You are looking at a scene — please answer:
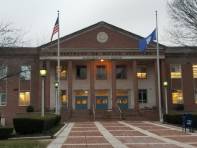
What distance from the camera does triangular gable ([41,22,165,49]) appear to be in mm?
53000

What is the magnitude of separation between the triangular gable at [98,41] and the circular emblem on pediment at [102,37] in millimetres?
151

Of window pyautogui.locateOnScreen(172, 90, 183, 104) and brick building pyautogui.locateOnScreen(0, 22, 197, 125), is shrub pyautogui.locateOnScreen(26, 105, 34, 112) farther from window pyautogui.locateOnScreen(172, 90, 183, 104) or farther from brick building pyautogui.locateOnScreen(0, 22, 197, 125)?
window pyautogui.locateOnScreen(172, 90, 183, 104)

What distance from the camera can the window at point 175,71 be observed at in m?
56.5

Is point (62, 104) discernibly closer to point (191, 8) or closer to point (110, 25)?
point (110, 25)

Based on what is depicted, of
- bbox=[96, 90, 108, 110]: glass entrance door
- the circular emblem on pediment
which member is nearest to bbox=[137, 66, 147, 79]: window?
bbox=[96, 90, 108, 110]: glass entrance door

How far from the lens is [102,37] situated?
2111 inches

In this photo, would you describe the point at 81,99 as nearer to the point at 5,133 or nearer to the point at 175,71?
the point at 175,71

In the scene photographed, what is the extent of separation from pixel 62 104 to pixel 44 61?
22.2 feet

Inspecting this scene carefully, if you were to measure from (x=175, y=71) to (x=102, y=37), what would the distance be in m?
11.4

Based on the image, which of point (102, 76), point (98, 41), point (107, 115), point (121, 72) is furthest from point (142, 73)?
point (107, 115)

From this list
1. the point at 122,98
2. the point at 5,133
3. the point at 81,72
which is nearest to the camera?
the point at 5,133

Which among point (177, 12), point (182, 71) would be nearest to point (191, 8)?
point (177, 12)

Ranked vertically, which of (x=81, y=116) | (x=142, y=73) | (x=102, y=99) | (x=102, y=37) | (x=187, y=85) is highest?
(x=102, y=37)

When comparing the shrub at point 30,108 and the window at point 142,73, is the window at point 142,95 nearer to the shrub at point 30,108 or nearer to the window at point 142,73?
the window at point 142,73
